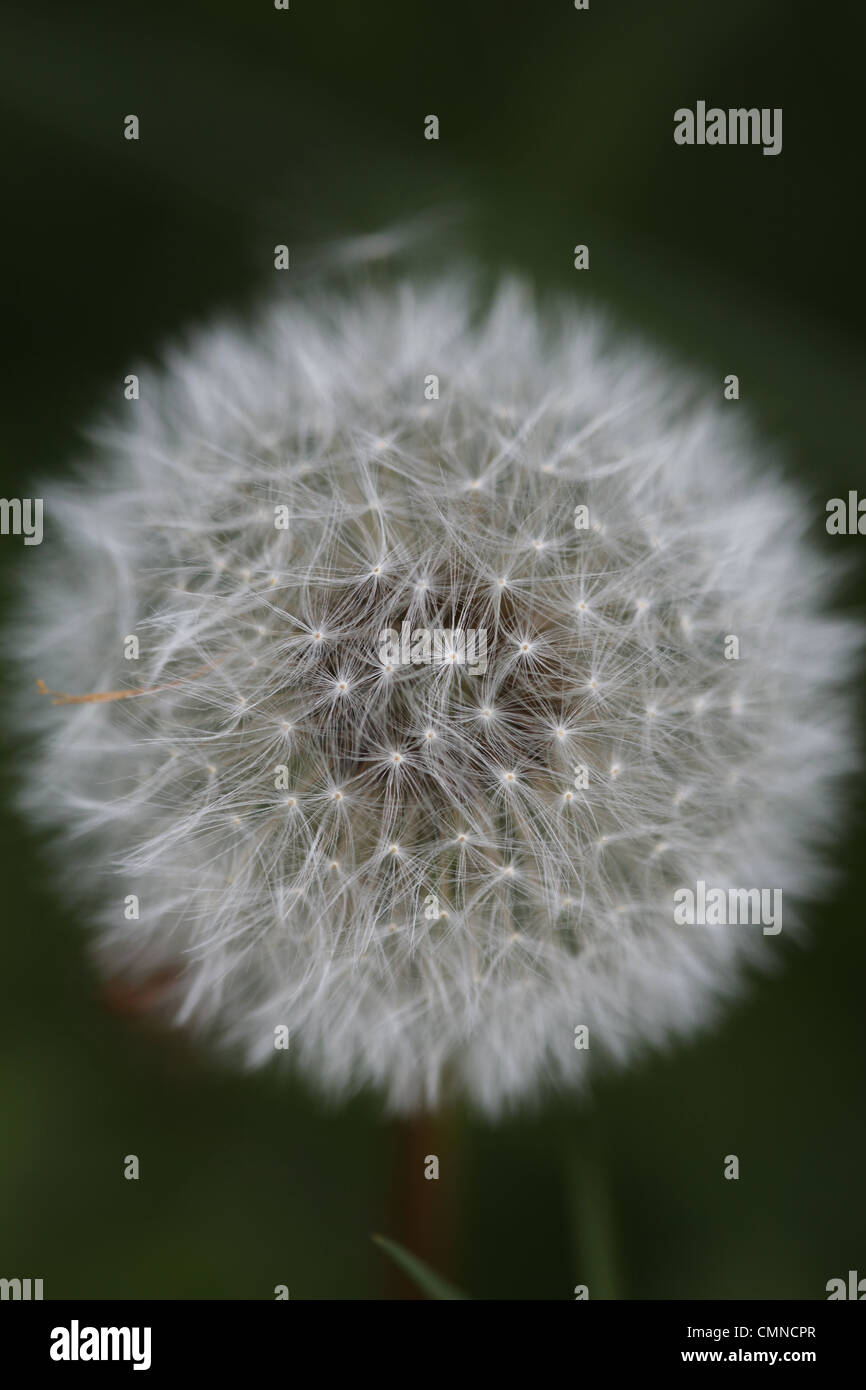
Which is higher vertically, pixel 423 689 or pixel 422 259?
pixel 422 259

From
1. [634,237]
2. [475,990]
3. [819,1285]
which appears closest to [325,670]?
[475,990]

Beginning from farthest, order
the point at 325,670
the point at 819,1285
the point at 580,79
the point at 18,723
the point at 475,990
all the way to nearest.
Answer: the point at 580,79 → the point at 819,1285 → the point at 18,723 → the point at 475,990 → the point at 325,670

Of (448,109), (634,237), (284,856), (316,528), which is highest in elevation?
(448,109)

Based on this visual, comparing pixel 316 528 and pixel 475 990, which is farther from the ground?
pixel 316 528

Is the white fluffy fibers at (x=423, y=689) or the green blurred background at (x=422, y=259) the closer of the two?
the white fluffy fibers at (x=423, y=689)

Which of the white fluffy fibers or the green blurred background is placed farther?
the green blurred background

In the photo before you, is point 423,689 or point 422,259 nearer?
point 423,689

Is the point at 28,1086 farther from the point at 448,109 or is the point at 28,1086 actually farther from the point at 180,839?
the point at 448,109

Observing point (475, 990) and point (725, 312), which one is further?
point (725, 312)
